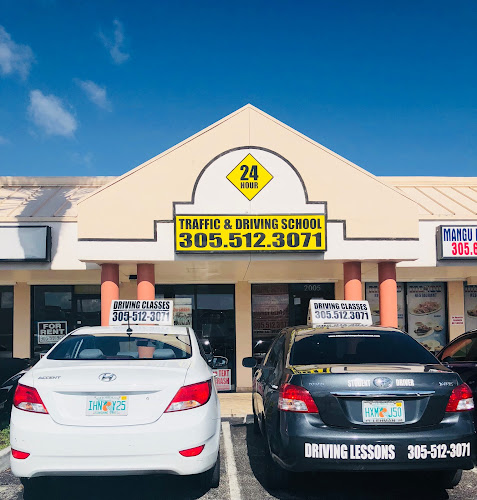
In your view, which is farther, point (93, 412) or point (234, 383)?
point (234, 383)

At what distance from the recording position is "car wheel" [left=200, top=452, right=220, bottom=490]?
513cm

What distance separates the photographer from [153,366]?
4.77 m

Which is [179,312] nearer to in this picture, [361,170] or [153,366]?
[361,170]

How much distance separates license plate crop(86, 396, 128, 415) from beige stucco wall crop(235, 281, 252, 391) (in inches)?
400

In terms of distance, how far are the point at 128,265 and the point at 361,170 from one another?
16.7ft

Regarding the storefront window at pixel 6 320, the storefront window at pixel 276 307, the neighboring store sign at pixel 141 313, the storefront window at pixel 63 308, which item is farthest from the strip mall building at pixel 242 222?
the storefront window at pixel 6 320

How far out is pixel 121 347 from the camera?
243 inches

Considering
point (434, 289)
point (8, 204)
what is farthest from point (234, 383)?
point (8, 204)

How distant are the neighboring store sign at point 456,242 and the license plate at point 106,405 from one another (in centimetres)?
874

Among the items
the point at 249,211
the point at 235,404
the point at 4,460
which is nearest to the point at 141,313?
the point at 249,211

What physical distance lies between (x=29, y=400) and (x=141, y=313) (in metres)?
4.99

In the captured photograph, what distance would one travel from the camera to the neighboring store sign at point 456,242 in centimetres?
1155

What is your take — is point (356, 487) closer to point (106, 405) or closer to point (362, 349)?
point (362, 349)

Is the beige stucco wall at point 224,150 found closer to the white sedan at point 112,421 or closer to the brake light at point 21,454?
the white sedan at point 112,421
